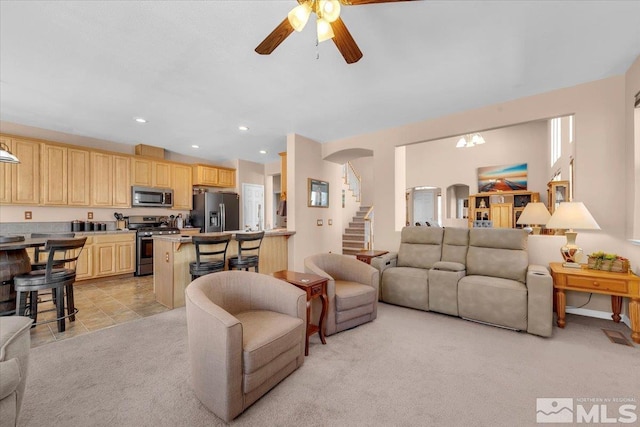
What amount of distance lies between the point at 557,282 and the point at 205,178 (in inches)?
266

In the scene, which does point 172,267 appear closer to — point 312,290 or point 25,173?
point 312,290

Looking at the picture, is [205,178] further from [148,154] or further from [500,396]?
[500,396]

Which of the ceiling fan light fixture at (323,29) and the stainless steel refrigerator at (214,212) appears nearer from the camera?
the ceiling fan light fixture at (323,29)

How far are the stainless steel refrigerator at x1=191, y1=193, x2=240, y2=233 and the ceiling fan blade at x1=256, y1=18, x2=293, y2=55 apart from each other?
4.82m

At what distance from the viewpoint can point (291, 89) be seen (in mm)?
3244

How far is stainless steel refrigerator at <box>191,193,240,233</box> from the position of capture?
6.21 meters

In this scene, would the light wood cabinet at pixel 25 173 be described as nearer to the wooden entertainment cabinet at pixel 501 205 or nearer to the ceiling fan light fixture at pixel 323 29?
the ceiling fan light fixture at pixel 323 29

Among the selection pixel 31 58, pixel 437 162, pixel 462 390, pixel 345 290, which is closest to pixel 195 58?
pixel 31 58

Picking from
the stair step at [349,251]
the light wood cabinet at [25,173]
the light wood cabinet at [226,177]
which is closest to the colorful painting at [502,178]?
the stair step at [349,251]

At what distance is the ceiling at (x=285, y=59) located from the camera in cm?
203

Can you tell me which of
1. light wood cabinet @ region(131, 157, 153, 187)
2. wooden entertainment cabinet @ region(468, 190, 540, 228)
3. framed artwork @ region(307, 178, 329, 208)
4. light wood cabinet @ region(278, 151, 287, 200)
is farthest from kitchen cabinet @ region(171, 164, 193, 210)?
wooden entertainment cabinet @ region(468, 190, 540, 228)

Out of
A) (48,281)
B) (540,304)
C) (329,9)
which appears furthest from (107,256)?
(540,304)

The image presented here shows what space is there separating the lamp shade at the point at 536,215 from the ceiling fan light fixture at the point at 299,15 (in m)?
3.51

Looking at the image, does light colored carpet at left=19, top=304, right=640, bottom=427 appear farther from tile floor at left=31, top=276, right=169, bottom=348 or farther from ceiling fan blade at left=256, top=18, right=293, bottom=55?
ceiling fan blade at left=256, top=18, right=293, bottom=55
